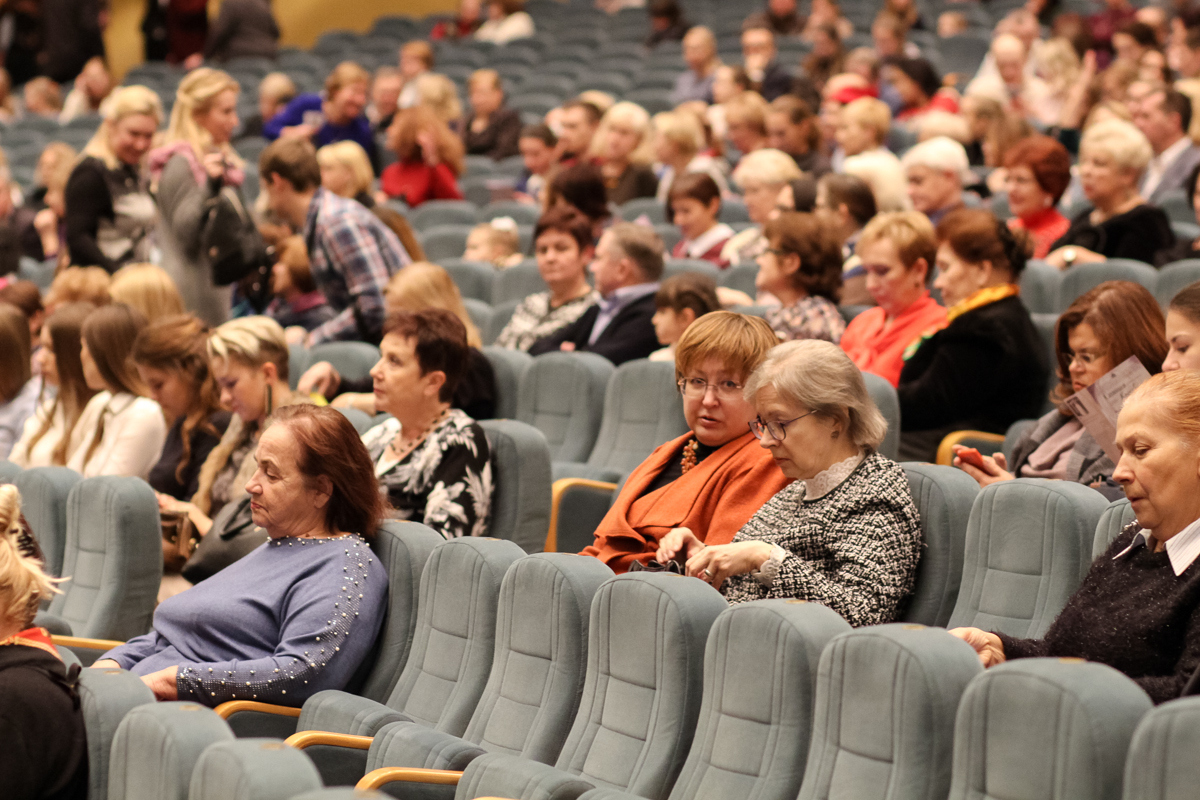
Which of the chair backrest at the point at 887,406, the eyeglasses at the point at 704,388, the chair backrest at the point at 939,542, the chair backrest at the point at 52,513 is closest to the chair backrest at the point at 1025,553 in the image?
the chair backrest at the point at 939,542

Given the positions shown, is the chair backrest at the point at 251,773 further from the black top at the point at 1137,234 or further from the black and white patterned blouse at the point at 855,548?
the black top at the point at 1137,234

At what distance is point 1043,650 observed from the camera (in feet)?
6.28

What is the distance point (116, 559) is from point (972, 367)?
2.02 m

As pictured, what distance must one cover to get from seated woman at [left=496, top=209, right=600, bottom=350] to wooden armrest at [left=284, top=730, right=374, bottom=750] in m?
2.24

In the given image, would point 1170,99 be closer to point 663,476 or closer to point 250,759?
point 663,476

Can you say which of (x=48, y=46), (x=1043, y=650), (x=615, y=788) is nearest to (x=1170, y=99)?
(x=1043, y=650)

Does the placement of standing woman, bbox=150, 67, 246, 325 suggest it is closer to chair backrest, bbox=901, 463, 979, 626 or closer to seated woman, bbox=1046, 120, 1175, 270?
seated woman, bbox=1046, 120, 1175, 270

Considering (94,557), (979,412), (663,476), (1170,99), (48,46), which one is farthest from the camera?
(48,46)

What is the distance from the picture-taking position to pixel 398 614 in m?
2.51

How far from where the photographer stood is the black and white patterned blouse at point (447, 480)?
287cm

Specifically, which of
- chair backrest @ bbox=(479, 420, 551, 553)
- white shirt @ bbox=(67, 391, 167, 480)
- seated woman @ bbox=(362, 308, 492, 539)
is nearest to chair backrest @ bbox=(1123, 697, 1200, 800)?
seated woman @ bbox=(362, 308, 492, 539)

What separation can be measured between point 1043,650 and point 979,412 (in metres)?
1.62

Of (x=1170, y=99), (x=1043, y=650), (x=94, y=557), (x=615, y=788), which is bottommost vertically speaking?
(x=94, y=557)

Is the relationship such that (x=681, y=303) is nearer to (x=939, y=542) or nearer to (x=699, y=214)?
(x=699, y=214)
